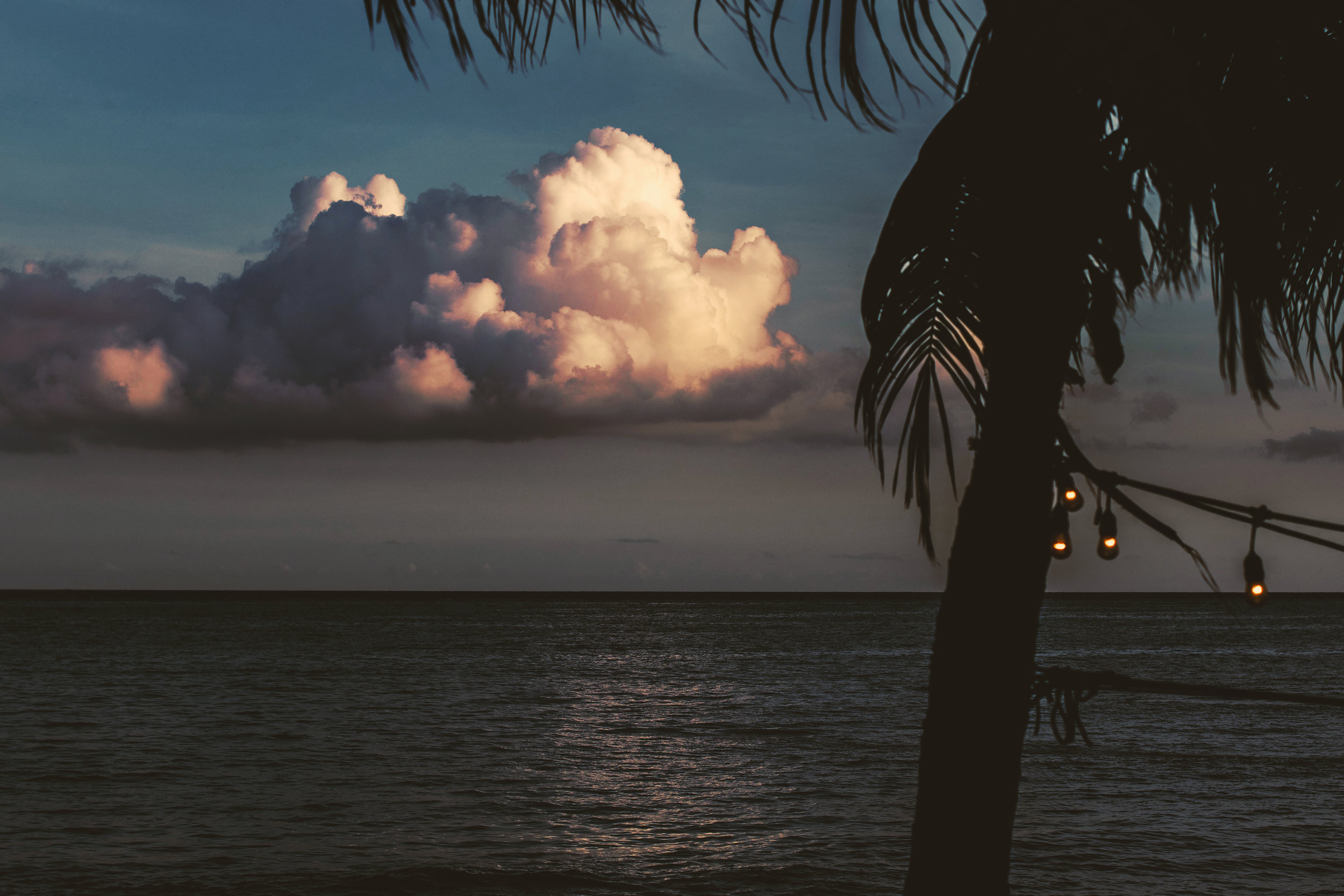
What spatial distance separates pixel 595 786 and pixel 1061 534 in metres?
20.8

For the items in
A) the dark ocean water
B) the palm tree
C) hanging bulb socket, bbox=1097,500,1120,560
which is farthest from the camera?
the dark ocean water

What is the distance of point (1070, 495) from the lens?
4.06 m

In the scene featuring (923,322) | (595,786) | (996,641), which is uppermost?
(923,322)

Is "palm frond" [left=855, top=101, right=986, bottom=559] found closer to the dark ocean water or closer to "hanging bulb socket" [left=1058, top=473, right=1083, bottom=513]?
"hanging bulb socket" [left=1058, top=473, right=1083, bottom=513]

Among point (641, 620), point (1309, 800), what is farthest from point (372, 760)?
point (641, 620)

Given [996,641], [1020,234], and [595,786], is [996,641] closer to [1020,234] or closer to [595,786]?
[1020,234]

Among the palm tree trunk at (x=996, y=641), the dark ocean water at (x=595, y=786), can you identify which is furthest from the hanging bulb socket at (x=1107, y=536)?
the dark ocean water at (x=595, y=786)

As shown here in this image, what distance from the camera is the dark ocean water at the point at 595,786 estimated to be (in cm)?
1608

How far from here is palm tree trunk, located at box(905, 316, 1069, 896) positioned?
11.2ft

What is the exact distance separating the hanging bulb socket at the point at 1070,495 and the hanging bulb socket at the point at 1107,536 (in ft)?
0.54

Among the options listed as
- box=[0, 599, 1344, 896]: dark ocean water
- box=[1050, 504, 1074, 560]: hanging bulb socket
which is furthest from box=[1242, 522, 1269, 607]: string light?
box=[0, 599, 1344, 896]: dark ocean water

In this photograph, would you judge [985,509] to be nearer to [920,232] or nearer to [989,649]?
[989,649]

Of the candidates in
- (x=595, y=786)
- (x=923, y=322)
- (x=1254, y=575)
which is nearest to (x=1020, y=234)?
(x=923, y=322)

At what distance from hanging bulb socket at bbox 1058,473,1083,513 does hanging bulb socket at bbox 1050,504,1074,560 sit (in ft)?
0.07
